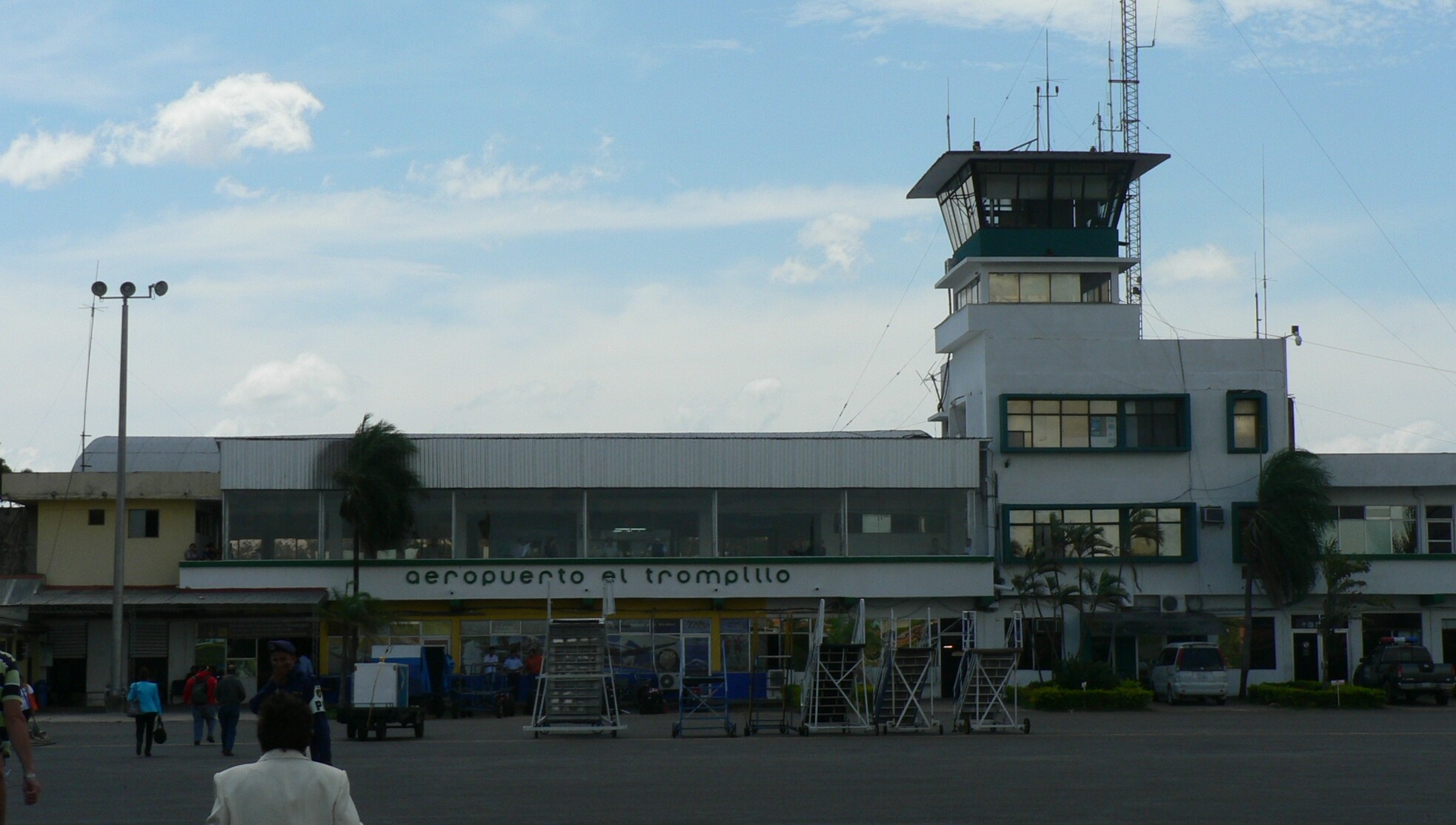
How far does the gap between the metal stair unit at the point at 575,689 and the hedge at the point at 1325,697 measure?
63.4 ft

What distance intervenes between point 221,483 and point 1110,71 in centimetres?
3141

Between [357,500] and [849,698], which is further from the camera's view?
[357,500]

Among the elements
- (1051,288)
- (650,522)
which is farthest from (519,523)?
(1051,288)

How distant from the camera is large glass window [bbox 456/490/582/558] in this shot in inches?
1785

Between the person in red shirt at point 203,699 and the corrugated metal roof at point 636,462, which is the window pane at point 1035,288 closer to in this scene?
the corrugated metal roof at point 636,462

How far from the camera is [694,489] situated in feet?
150

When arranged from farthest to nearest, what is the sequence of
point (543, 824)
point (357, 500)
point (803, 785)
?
point (357, 500) < point (803, 785) < point (543, 824)

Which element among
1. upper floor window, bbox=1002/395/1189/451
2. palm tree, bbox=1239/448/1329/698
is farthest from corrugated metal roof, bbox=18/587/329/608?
palm tree, bbox=1239/448/1329/698

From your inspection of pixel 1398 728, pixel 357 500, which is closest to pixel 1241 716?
pixel 1398 728

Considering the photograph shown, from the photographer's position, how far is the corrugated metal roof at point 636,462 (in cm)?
4472

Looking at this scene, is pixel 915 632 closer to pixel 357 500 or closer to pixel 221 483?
pixel 357 500

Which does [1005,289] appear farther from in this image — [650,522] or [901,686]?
[901,686]

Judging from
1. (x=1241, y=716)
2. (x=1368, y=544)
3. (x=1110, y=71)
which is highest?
(x=1110, y=71)

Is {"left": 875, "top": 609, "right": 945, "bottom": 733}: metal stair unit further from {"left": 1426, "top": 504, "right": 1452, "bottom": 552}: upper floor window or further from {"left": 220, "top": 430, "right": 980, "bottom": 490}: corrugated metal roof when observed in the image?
{"left": 1426, "top": 504, "right": 1452, "bottom": 552}: upper floor window
